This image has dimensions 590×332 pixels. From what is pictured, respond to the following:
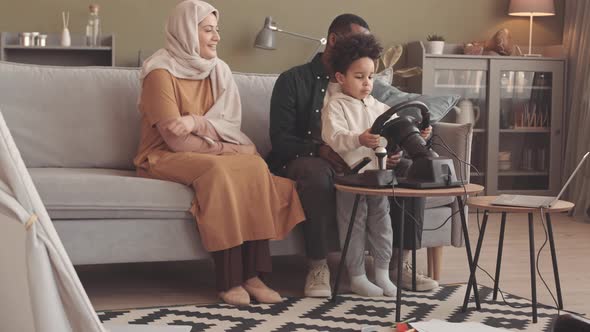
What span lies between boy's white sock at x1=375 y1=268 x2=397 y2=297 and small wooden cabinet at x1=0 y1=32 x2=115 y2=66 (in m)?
2.82

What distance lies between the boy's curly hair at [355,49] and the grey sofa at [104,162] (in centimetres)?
51

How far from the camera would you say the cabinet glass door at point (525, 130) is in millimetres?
5777

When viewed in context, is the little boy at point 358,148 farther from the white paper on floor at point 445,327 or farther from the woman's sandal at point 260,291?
the white paper on floor at point 445,327

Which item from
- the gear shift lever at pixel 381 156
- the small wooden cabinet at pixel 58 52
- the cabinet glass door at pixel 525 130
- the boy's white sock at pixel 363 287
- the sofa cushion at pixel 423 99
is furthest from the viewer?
the cabinet glass door at pixel 525 130

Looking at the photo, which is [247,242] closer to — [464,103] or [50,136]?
[50,136]

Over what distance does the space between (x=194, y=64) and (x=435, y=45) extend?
9.34 ft

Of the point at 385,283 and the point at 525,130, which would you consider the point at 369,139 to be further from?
the point at 525,130

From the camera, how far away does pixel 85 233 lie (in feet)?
9.45

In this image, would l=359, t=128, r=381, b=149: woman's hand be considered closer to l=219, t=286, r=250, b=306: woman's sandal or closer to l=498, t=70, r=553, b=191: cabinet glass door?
l=219, t=286, r=250, b=306: woman's sandal

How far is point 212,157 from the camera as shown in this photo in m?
3.01

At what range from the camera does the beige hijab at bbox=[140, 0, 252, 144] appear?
320 cm

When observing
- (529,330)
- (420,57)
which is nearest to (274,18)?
(420,57)

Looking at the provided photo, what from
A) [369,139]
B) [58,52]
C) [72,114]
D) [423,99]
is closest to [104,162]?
[72,114]

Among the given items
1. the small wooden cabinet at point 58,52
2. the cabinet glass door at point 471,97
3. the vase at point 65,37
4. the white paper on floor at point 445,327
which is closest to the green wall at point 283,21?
the small wooden cabinet at point 58,52
